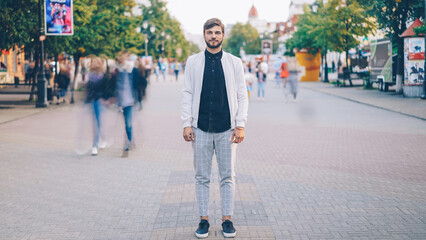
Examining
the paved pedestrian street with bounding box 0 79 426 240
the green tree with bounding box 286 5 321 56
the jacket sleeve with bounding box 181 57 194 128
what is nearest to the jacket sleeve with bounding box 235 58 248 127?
the jacket sleeve with bounding box 181 57 194 128

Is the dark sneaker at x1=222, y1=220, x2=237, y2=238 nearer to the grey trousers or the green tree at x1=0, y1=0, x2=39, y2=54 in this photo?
the grey trousers

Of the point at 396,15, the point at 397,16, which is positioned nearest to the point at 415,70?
the point at 396,15

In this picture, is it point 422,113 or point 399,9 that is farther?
point 399,9

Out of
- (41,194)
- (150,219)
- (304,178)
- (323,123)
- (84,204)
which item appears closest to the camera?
(150,219)

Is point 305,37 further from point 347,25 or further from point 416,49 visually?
point 416,49

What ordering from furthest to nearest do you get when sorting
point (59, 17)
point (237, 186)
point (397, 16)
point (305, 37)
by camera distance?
point (305, 37)
point (397, 16)
point (59, 17)
point (237, 186)

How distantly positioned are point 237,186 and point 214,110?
235cm

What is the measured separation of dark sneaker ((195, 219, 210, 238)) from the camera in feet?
14.9

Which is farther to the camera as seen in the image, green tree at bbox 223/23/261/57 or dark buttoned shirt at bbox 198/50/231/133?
green tree at bbox 223/23/261/57

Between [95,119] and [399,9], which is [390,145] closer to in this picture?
[95,119]

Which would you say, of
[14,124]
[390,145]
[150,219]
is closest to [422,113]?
[390,145]

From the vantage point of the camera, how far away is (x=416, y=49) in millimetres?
22406

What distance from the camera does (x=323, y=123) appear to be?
1407 centimetres

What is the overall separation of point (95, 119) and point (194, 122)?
5.44 metres
